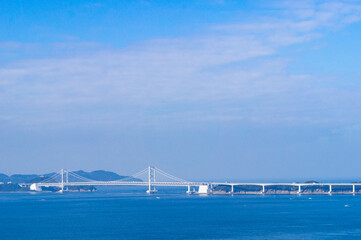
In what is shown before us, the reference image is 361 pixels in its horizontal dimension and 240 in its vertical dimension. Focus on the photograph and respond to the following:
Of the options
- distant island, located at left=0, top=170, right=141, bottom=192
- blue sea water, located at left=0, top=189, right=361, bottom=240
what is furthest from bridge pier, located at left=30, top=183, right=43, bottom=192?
blue sea water, located at left=0, top=189, right=361, bottom=240

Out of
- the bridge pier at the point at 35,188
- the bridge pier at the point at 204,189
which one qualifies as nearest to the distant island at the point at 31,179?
the bridge pier at the point at 35,188

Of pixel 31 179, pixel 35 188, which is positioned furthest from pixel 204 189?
pixel 31 179

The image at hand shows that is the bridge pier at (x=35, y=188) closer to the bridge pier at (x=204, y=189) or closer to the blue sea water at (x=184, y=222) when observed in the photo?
the bridge pier at (x=204, y=189)

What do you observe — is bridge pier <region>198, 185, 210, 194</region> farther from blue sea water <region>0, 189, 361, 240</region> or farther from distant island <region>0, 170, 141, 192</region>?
blue sea water <region>0, 189, 361, 240</region>

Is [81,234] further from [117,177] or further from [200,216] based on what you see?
[117,177]

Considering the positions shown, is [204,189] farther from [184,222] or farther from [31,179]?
[31,179]

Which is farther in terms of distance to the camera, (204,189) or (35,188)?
(35,188)

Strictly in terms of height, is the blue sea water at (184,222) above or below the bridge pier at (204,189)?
below

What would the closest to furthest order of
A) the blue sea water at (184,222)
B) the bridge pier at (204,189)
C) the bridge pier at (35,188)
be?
the blue sea water at (184,222) < the bridge pier at (204,189) < the bridge pier at (35,188)

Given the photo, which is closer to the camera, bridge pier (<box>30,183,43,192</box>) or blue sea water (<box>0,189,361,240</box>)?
blue sea water (<box>0,189,361,240</box>)

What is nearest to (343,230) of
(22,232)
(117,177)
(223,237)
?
(223,237)

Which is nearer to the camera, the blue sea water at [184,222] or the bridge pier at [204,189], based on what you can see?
the blue sea water at [184,222]
